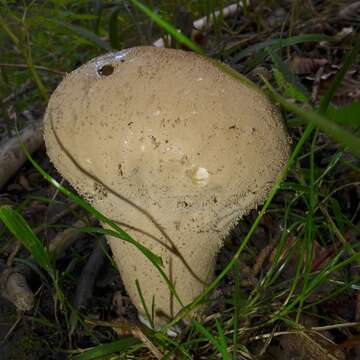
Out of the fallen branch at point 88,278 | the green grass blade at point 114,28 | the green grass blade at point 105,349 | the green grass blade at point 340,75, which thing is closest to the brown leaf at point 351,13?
the green grass blade at point 114,28

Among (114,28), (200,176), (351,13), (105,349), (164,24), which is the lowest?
(351,13)

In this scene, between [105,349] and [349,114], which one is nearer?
[349,114]

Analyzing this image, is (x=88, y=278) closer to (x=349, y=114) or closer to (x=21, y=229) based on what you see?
(x=21, y=229)

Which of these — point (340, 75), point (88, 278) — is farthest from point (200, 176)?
point (88, 278)

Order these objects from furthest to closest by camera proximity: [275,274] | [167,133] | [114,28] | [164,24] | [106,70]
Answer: [114,28]
[275,274]
[106,70]
[167,133]
[164,24]

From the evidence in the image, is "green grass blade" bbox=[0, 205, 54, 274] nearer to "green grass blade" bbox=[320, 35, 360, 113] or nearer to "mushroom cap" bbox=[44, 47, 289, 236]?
"mushroom cap" bbox=[44, 47, 289, 236]

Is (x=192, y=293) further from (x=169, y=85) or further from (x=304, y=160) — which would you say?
(x=304, y=160)
